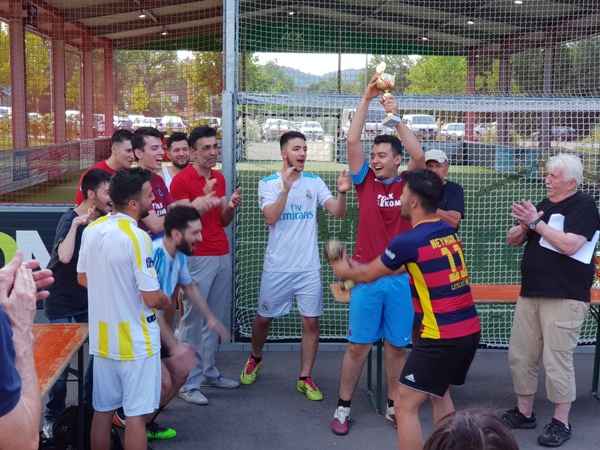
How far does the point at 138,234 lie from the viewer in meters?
3.48

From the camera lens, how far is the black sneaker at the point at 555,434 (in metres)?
4.36

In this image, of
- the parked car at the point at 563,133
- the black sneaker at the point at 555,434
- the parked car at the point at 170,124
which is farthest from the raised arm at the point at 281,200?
the parked car at the point at 170,124

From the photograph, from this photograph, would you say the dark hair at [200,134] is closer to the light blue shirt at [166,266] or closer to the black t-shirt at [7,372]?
the light blue shirt at [166,266]

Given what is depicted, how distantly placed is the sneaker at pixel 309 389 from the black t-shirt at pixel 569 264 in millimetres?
1645

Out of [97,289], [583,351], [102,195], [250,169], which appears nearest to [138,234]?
[97,289]

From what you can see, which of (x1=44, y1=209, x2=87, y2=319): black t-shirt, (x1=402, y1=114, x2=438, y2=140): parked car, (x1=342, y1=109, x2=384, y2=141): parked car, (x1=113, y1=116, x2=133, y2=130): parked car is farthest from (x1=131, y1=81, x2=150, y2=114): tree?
(x1=44, y1=209, x2=87, y2=319): black t-shirt

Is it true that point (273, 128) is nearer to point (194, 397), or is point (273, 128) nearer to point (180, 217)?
point (194, 397)

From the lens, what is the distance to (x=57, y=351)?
340 cm

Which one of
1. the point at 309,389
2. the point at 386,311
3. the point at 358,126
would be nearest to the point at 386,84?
the point at 358,126

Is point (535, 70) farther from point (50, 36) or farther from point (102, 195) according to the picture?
point (102, 195)

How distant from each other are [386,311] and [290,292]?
90 centimetres

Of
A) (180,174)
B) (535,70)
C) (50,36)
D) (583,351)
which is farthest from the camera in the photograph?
(535,70)

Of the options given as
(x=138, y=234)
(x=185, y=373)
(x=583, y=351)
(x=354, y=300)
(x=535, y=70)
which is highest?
(x=535, y=70)

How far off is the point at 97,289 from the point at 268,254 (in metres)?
1.90
